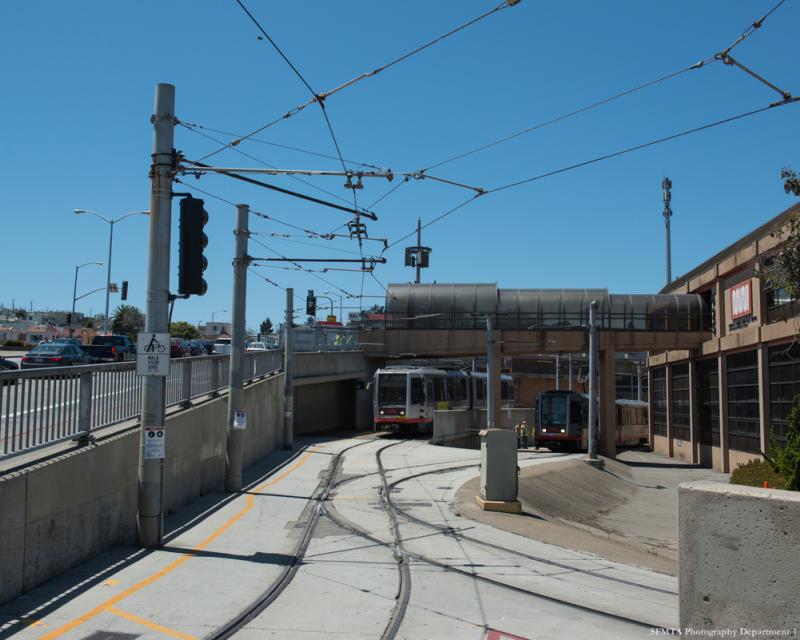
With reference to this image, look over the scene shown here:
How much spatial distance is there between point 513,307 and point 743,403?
47.7 ft

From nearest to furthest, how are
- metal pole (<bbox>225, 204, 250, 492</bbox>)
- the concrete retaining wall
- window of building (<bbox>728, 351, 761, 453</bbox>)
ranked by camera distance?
the concrete retaining wall < metal pole (<bbox>225, 204, 250, 492</bbox>) < window of building (<bbox>728, 351, 761, 453</bbox>)

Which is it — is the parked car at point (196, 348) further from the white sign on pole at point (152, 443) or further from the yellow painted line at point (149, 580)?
the white sign on pole at point (152, 443)

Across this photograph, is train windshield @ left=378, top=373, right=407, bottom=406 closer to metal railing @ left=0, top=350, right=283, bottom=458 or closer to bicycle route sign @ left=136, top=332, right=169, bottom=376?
metal railing @ left=0, top=350, right=283, bottom=458

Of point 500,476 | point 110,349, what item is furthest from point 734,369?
point 110,349

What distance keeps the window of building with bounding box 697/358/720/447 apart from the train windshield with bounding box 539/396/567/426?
7338mm

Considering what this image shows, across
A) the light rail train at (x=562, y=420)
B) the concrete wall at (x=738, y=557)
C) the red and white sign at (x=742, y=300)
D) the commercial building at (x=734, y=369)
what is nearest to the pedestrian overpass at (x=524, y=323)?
the light rail train at (x=562, y=420)

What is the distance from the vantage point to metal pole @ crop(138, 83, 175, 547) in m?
11.0

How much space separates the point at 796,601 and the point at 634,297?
41.6 m

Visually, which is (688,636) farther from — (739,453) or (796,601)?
(739,453)

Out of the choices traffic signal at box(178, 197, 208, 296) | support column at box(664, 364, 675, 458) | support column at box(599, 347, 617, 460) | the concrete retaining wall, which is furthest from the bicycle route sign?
support column at box(664, 364, 675, 458)

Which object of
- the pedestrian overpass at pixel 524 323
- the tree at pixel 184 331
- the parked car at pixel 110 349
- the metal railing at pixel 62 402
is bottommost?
the metal railing at pixel 62 402

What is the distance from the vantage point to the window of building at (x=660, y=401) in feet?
162

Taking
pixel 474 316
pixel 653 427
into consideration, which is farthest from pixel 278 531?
pixel 653 427

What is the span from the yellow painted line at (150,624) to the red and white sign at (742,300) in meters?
29.9
